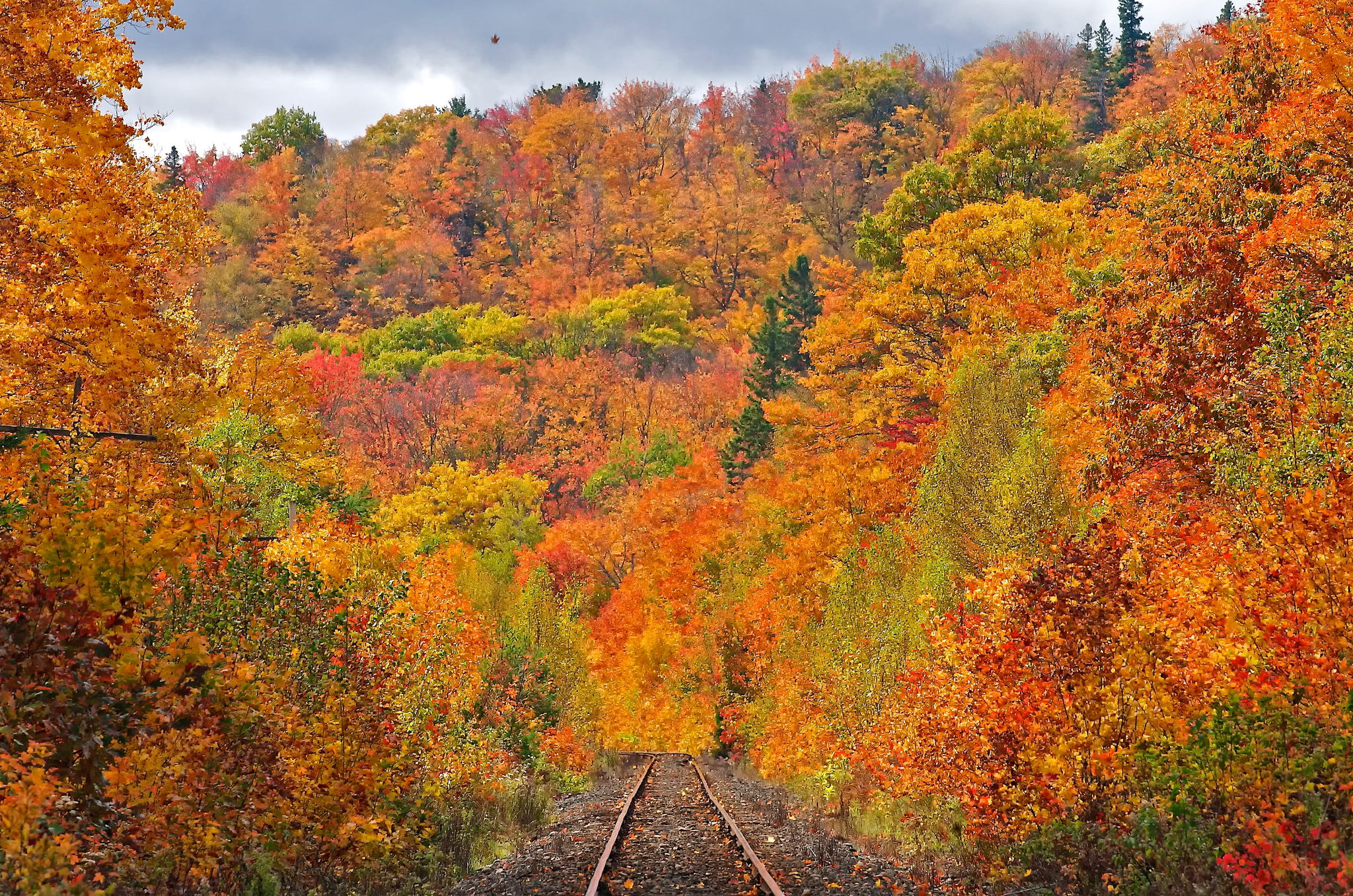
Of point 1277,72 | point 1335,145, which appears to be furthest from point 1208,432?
point 1277,72

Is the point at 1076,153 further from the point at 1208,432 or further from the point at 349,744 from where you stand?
the point at 349,744

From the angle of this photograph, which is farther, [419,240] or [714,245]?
[419,240]

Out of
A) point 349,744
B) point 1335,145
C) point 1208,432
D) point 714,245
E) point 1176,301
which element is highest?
point 714,245

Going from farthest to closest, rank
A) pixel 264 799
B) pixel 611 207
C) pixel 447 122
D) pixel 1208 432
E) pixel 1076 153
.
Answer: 1. pixel 447 122
2. pixel 611 207
3. pixel 1076 153
4. pixel 1208 432
5. pixel 264 799

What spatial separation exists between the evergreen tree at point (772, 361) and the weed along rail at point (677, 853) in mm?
30134

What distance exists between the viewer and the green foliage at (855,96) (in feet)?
241

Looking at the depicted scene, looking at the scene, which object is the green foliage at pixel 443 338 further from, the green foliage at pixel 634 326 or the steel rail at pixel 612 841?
the steel rail at pixel 612 841

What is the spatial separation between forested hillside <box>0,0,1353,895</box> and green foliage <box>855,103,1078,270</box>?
121 mm

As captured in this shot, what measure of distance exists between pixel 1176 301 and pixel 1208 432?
2124 millimetres

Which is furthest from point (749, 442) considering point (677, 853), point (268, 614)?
point (268, 614)

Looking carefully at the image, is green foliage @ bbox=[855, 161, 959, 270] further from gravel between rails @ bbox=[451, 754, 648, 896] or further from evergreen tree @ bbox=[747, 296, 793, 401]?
gravel between rails @ bbox=[451, 754, 648, 896]

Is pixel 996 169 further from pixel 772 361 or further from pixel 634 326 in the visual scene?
pixel 634 326

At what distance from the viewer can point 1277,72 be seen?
1609 cm

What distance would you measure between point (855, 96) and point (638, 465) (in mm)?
33228
